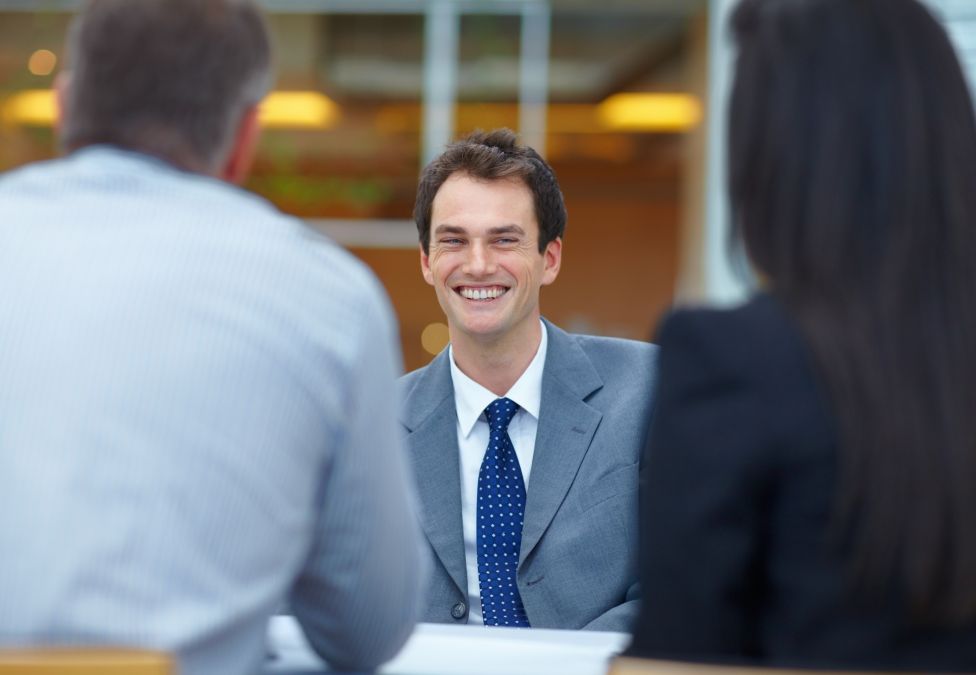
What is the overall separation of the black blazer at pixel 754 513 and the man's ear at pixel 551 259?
5.75ft

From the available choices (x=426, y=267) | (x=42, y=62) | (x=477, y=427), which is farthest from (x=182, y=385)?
(x=42, y=62)

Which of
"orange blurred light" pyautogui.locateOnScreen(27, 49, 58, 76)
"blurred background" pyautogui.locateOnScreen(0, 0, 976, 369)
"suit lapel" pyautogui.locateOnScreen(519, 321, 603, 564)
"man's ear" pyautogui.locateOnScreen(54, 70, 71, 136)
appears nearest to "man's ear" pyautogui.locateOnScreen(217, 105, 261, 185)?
"man's ear" pyautogui.locateOnScreen(54, 70, 71, 136)

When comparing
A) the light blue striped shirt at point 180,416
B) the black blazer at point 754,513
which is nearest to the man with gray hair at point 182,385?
the light blue striped shirt at point 180,416

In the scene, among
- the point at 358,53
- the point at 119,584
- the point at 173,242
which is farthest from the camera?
the point at 358,53

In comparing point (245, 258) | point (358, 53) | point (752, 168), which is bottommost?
point (245, 258)

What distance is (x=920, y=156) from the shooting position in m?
1.34

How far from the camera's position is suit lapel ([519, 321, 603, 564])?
8.21 ft

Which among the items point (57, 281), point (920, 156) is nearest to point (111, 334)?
point (57, 281)

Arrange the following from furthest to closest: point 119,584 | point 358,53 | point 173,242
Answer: point 358,53 → point 173,242 → point 119,584

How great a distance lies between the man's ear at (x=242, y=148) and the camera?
145 cm

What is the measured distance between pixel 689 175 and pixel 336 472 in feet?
25.1

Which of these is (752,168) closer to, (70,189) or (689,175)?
(70,189)

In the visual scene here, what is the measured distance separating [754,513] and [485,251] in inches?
67.7

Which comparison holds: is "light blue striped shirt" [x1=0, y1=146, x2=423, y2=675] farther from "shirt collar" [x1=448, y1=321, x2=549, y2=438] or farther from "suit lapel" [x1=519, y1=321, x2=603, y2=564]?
"shirt collar" [x1=448, y1=321, x2=549, y2=438]
